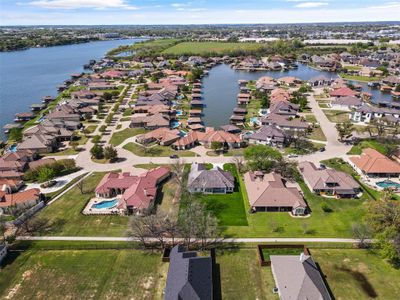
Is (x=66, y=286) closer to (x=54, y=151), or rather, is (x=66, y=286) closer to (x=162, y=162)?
(x=162, y=162)

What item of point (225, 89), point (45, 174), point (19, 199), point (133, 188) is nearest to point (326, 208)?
point (133, 188)

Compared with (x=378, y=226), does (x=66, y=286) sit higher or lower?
lower

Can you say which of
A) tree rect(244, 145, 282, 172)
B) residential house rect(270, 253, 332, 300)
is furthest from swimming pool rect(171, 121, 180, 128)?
residential house rect(270, 253, 332, 300)

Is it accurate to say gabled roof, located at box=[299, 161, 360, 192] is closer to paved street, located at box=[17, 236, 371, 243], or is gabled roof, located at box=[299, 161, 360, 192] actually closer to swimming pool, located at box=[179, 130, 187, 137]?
paved street, located at box=[17, 236, 371, 243]

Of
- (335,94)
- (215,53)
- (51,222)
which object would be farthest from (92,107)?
(215,53)

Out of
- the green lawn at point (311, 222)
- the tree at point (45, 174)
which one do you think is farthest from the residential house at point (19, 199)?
the green lawn at point (311, 222)

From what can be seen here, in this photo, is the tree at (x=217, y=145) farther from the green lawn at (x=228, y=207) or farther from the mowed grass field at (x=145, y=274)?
the mowed grass field at (x=145, y=274)
